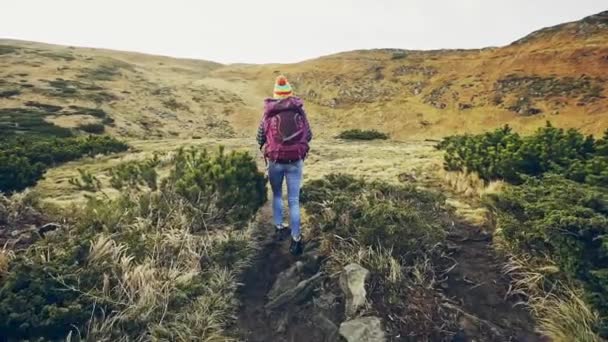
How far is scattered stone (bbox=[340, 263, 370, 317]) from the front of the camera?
19.3ft

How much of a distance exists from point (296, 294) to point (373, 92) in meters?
38.2

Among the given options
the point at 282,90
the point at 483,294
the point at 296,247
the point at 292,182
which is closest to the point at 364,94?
the point at 282,90

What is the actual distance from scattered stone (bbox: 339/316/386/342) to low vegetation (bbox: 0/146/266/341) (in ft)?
4.68

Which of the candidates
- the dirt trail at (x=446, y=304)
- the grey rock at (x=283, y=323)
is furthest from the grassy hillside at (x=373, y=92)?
the grey rock at (x=283, y=323)

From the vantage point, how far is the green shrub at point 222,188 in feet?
25.0

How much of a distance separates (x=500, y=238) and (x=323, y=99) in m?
37.0

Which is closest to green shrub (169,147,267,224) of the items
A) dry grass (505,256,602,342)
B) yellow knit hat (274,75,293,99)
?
yellow knit hat (274,75,293,99)

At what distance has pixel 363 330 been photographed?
5.45 m

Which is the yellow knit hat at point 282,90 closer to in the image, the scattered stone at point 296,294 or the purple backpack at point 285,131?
the purple backpack at point 285,131

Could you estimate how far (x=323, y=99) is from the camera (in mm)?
43438

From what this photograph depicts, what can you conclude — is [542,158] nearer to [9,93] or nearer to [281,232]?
[281,232]

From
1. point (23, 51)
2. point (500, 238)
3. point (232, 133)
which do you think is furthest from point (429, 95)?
point (23, 51)

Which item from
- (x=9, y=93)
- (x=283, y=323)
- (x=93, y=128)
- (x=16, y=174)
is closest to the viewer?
(x=283, y=323)

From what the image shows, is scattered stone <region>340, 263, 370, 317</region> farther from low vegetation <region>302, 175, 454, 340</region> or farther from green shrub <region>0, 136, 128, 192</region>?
green shrub <region>0, 136, 128, 192</region>
